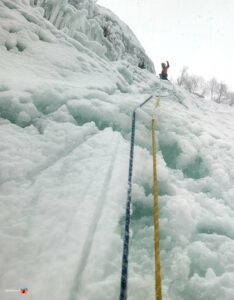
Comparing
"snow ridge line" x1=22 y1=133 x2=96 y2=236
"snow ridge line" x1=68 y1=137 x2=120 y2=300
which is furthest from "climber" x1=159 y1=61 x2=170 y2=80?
"snow ridge line" x1=68 y1=137 x2=120 y2=300

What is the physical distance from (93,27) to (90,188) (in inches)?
362

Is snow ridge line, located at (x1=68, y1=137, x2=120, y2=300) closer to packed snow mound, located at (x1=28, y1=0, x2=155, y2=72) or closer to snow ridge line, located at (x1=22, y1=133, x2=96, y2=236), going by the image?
snow ridge line, located at (x1=22, y1=133, x2=96, y2=236)

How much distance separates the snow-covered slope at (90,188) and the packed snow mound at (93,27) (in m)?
3.06

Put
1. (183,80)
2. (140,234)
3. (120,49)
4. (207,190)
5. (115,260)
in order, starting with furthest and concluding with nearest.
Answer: (183,80) < (120,49) < (207,190) < (140,234) < (115,260)

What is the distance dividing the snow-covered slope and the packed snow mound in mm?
3065

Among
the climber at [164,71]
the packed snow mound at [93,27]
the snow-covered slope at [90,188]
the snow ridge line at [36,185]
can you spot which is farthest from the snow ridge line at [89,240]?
the climber at [164,71]

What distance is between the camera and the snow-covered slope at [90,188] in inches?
102

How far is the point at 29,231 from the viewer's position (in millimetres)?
2742

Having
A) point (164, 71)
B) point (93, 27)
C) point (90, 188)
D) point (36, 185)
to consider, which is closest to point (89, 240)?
point (90, 188)

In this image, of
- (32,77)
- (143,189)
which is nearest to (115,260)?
(143,189)

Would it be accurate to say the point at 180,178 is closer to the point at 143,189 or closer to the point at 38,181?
the point at 143,189

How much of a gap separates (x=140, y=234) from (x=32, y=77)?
3092 mm

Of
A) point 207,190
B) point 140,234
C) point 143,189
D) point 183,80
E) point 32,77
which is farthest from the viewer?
point 183,80

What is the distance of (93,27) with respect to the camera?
36.5 ft
